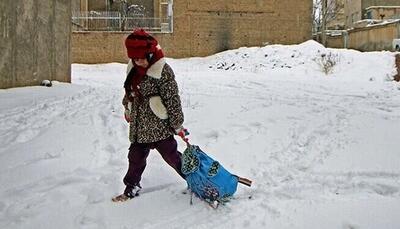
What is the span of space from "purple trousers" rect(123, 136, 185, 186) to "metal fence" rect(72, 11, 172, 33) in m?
21.3

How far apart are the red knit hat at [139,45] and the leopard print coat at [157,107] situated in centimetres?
13

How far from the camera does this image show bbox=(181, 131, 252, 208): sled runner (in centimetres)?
371

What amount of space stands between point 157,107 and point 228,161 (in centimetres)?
155

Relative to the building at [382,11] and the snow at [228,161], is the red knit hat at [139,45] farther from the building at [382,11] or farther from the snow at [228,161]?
the building at [382,11]

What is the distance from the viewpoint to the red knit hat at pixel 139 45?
3.55 meters

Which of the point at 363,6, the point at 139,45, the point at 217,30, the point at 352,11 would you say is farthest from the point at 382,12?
the point at 139,45

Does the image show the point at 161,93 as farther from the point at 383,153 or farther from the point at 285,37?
the point at 285,37

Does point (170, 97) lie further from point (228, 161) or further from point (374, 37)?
point (374, 37)

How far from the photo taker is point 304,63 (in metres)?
19.3

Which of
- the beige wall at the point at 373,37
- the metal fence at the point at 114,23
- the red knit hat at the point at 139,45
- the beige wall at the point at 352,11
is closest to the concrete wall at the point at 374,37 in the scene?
the beige wall at the point at 373,37

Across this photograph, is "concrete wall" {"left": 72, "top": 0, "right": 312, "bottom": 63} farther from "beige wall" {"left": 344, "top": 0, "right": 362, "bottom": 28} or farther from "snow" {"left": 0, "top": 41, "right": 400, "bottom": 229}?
"beige wall" {"left": 344, "top": 0, "right": 362, "bottom": 28}

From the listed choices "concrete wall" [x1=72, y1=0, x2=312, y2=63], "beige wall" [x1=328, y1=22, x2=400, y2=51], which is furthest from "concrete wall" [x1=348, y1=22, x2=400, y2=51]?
"concrete wall" [x1=72, y1=0, x2=312, y2=63]

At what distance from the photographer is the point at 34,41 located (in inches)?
438

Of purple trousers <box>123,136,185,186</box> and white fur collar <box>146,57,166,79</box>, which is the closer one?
white fur collar <box>146,57,166,79</box>
